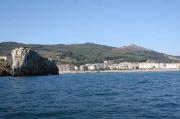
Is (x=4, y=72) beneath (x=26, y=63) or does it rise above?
beneath

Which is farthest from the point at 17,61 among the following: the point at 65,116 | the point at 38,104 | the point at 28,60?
the point at 65,116

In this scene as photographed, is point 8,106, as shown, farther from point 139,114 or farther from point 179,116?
point 179,116

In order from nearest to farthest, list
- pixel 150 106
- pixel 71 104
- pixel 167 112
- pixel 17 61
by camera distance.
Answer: pixel 167 112 → pixel 150 106 → pixel 71 104 → pixel 17 61

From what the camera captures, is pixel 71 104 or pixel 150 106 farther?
pixel 71 104

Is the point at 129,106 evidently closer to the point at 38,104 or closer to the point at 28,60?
the point at 38,104

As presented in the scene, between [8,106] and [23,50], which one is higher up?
[23,50]

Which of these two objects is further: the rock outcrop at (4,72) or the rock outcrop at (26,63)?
the rock outcrop at (4,72)

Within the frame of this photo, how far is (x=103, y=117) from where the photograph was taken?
105 ft

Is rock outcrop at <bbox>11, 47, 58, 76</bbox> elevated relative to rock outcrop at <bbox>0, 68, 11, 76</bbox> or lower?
elevated

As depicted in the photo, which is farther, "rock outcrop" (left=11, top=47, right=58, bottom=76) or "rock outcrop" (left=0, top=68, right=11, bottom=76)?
"rock outcrop" (left=0, top=68, right=11, bottom=76)

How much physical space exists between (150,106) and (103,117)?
328 inches

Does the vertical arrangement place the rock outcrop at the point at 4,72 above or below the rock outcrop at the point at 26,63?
below

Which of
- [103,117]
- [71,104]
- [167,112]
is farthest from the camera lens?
[71,104]

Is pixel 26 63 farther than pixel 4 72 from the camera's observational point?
No
